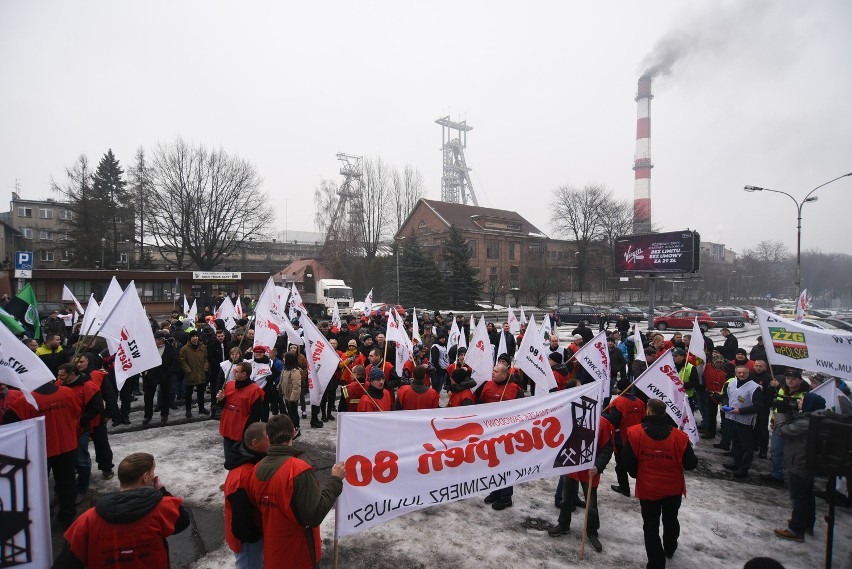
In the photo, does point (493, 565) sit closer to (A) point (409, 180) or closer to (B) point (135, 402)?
(B) point (135, 402)

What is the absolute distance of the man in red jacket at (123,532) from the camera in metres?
2.64

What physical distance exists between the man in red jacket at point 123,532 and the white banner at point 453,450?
4.33 feet

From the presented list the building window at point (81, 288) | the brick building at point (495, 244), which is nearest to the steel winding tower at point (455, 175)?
the brick building at point (495, 244)

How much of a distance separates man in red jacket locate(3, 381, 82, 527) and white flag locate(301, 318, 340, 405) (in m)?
2.98

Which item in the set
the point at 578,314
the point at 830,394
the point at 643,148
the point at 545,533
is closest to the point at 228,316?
the point at 545,533

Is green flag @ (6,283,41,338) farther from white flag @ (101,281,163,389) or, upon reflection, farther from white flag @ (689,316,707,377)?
white flag @ (689,316,707,377)

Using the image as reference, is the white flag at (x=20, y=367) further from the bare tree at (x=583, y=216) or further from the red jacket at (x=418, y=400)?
the bare tree at (x=583, y=216)

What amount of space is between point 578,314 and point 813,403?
90.7 ft

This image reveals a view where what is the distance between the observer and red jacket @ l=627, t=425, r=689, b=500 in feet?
14.4

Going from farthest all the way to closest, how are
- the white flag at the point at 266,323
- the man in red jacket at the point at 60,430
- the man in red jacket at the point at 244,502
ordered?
1. the white flag at the point at 266,323
2. the man in red jacket at the point at 60,430
3. the man in red jacket at the point at 244,502

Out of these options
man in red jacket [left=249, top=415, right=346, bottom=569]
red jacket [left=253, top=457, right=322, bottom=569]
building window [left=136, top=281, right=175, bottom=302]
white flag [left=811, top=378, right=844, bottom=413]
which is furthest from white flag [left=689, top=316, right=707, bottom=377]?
building window [left=136, top=281, right=175, bottom=302]

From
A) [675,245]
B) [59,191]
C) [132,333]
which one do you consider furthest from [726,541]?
[59,191]

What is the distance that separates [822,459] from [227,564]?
5.48 metres

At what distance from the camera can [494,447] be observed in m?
4.76
